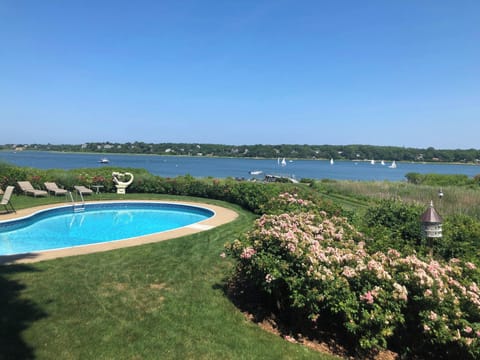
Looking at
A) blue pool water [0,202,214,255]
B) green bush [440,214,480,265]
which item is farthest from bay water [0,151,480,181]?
green bush [440,214,480,265]

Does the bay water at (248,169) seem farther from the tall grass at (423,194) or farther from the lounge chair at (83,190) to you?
the lounge chair at (83,190)

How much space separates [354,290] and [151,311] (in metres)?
2.75

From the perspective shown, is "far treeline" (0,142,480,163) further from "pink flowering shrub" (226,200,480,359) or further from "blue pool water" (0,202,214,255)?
"pink flowering shrub" (226,200,480,359)

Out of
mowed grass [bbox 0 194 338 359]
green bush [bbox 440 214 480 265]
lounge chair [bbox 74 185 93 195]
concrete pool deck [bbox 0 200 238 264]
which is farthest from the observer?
lounge chair [bbox 74 185 93 195]

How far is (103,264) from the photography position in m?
6.39

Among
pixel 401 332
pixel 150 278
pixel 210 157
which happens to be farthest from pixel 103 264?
pixel 210 157

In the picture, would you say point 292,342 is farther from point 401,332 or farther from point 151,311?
point 151,311

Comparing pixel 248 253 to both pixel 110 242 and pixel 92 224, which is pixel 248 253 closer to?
pixel 110 242

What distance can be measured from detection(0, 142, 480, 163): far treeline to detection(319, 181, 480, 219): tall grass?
383 ft

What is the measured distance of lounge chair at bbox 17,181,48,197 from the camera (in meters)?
14.9

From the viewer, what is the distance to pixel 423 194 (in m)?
17.2

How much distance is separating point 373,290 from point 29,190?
1614 cm

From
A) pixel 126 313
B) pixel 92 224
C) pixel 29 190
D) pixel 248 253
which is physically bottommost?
pixel 92 224

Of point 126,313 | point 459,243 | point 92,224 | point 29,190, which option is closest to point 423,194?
point 459,243
